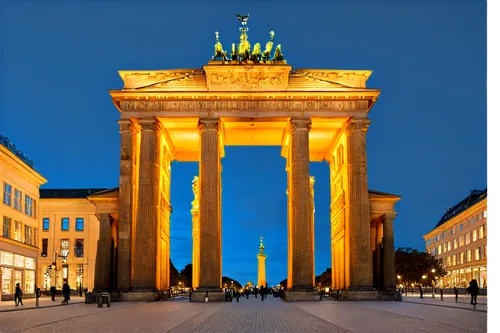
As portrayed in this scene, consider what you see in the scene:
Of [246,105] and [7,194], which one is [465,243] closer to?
[246,105]

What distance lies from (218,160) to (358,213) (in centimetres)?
1370

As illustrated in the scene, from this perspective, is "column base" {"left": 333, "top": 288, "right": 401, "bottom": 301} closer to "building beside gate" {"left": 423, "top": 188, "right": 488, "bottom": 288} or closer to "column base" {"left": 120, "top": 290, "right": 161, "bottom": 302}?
"column base" {"left": 120, "top": 290, "right": 161, "bottom": 302}

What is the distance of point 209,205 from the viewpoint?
2239 inches

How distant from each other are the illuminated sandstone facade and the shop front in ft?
42.7

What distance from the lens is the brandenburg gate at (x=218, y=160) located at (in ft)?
184

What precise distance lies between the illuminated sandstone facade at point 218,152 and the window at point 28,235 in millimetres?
18574

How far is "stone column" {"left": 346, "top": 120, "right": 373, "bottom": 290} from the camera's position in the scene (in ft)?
184

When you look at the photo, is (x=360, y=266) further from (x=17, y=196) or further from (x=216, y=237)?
(x=17, y=196)

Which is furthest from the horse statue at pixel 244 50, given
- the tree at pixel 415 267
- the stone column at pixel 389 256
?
the tree at pixel 415 267

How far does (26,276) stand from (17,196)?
911cm

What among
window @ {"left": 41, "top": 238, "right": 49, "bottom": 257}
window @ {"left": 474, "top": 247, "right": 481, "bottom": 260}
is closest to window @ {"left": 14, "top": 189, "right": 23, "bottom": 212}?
window @ {"left": 41, "top": 238, "right": 49, "bottom": 257}

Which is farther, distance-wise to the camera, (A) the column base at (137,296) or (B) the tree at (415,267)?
(B) the tree at (415,267)

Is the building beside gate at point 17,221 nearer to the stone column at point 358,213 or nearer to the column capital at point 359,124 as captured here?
the stone column at point 358,213

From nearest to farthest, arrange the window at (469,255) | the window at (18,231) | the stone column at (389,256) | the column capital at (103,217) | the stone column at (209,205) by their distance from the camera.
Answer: the stone column at (209,205)
the column capital at (103,217)
the stone column at (389,256)
the window at (18,231)
the window at (469,255)
